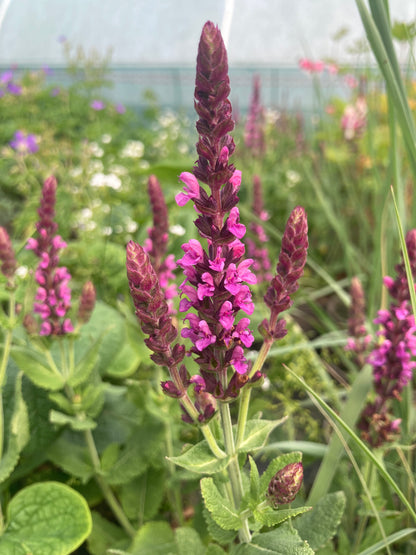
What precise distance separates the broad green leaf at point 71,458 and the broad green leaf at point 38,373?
0.72 feet

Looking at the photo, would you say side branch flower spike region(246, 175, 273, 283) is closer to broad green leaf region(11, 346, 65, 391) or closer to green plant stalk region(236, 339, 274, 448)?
broad green leaf region(11, 346, 65, 391)

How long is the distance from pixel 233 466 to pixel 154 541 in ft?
1.44

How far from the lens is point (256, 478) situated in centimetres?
76

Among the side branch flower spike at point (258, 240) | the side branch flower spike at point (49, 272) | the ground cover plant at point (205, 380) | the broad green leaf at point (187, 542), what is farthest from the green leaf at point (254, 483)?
the side branch flower spike at point (258, 240)

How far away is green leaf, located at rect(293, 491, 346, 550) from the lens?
0.85m

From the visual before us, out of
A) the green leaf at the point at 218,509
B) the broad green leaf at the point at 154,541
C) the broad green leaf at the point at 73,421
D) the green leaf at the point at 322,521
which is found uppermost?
the green leaf at the point at 218,509

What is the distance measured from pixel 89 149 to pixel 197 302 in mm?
2840

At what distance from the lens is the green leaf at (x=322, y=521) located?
849 millimetres

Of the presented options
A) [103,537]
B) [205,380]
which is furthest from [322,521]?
[103,537]

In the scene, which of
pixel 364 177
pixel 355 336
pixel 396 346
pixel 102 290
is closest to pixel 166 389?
pixel 396 346

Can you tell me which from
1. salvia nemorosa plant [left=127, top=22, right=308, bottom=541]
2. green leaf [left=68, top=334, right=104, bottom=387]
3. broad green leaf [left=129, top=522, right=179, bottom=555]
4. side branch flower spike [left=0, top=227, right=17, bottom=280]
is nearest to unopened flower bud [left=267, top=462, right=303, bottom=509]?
salvia nemorosa plant [left=127, top=22, right=308, bottom=541]

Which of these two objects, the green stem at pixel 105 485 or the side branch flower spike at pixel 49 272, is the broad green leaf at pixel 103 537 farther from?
the side branch flower spike at pixel 49 272

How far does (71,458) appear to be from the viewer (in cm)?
130

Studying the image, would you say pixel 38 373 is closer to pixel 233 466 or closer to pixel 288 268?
pixel 233 466
